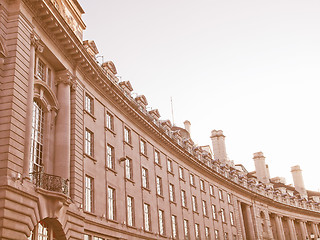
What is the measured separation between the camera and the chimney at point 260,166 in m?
89.8

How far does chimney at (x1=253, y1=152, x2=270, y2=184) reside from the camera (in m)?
89.8

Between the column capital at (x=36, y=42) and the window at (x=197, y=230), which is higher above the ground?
the column capital at (x=36, y=42)

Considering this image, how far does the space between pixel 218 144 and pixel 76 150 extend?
57345mm

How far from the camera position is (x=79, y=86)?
2994 centimetres

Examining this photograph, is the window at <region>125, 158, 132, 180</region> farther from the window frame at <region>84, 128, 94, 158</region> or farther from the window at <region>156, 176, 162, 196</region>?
the window at <region>156, 176, 162, 196</region>

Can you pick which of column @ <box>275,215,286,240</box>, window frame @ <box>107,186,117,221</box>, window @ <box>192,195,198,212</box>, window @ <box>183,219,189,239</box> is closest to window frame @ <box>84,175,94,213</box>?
window frame @ <box>107,186,117,221</box>

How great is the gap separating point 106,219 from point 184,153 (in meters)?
21.6

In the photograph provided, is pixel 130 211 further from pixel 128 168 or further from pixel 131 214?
pixel 128 168

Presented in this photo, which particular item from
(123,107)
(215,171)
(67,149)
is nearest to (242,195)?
(215,171)

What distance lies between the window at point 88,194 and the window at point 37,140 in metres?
4.83

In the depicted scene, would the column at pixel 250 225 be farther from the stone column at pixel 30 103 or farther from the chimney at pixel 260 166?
the stone column at pixel 30 103

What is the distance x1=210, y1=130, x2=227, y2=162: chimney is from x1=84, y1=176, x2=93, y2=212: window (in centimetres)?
5461

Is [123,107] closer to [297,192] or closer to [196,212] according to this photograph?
[196,212]

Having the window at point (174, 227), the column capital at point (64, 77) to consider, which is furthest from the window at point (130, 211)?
the column capital at point (64, 77)
